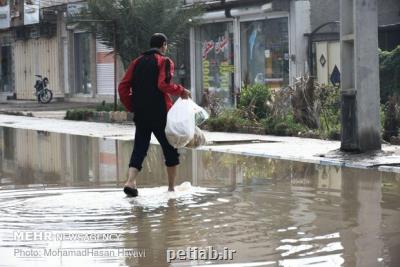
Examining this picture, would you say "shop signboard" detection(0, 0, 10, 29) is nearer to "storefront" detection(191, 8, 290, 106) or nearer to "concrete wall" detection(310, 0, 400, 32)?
"storefront" detection(191, 8, 290, 106)

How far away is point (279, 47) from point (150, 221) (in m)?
16.9

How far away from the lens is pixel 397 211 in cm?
828

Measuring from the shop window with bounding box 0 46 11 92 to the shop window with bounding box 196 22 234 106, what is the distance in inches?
666

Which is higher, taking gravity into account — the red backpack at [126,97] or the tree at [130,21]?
the tree at [130,21]

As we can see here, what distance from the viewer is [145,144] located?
9.57 m

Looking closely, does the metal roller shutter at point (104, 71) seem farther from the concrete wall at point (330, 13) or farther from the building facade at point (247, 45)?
the concrete wall at point (330, 13)

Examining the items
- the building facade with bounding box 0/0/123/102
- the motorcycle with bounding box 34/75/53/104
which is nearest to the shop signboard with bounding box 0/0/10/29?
the building facade with bounding box 0/0/123/102

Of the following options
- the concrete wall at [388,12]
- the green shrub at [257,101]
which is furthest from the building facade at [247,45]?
the green shrub at [257,101]

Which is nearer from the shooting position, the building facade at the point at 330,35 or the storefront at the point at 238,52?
the building facade at the point at 330,35

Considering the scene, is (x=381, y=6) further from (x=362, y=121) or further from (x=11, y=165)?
(x=11, y=165)

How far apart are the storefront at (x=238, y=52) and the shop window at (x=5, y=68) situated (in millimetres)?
16848

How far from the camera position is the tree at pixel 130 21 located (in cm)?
2300

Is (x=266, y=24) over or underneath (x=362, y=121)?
over

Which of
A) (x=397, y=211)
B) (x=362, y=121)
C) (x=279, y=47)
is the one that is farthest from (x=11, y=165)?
(x=279, y=47)
